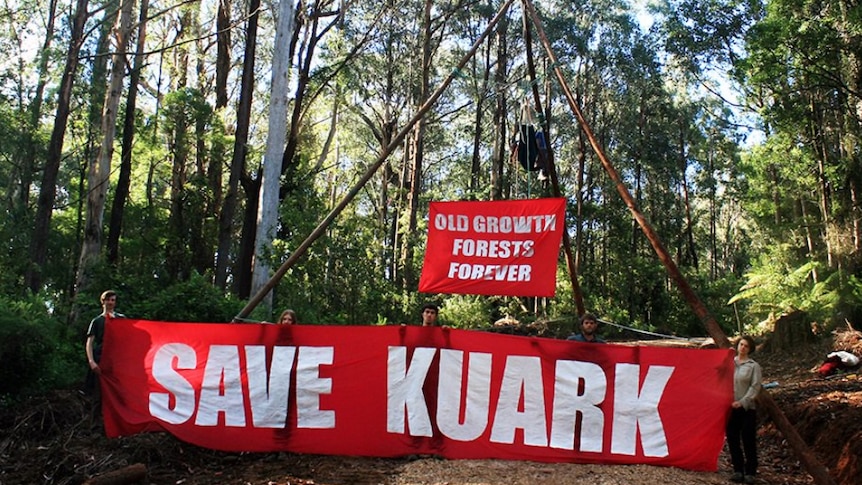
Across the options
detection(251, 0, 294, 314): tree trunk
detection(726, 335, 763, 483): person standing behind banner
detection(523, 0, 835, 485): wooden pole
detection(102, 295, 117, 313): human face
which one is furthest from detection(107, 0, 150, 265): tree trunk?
detection(726, 335, 763, 483): person standing behind banner

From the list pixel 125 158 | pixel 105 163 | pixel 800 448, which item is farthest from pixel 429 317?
pixel 125 158

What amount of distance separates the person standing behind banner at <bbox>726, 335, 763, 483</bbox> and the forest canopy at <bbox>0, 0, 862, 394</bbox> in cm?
371

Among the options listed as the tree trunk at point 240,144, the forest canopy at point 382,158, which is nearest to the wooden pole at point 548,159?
the forest canopy at point 382,158

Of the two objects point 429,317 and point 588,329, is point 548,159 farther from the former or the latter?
point 429,317

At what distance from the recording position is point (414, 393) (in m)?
6.89

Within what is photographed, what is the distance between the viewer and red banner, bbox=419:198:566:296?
8398 millimetres

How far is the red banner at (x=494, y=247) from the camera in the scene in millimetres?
8398

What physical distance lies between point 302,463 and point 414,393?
1.30 m

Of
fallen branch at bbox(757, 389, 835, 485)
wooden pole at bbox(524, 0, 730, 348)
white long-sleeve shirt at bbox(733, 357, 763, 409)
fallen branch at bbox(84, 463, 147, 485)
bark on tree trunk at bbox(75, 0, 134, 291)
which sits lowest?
fallen branch at bbox(84, 463, 147, 485)

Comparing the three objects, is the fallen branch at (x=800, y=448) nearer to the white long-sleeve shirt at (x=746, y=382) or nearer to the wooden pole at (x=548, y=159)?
the white long-sleeve shirt at (x=746, y=382)

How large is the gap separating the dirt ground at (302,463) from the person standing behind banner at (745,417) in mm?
219

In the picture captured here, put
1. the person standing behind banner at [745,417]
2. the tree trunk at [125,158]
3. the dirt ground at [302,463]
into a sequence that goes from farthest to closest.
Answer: the tree trunk at [125,158] → the person standing behind banner at [745,417] → the dirt ground at [302,463]

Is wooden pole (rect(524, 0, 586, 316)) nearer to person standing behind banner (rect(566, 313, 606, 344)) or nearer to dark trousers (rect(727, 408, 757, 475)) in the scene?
person standing behind banner (rect(566, 313, 606, 344))

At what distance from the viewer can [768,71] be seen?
14734 mm
